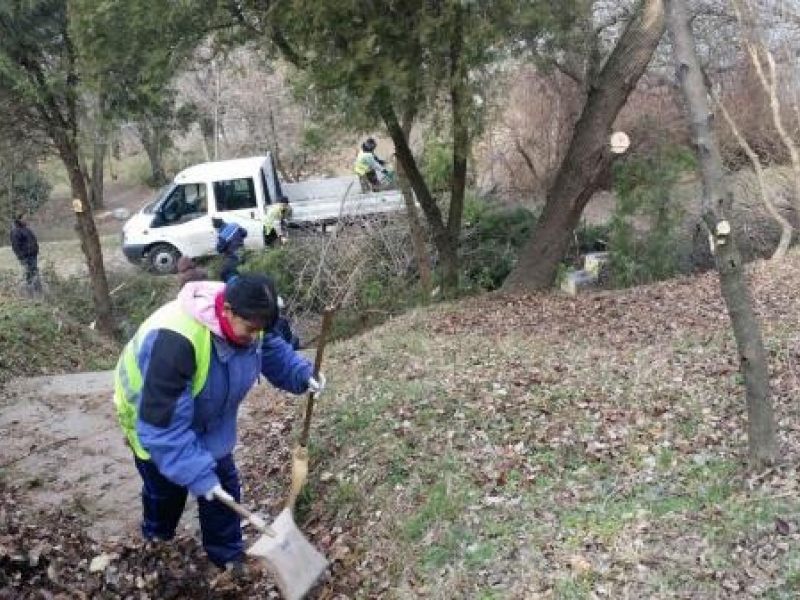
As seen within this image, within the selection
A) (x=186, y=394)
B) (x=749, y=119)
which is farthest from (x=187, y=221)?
(x=186, y=394)

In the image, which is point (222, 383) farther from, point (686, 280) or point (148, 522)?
point (686, 280)

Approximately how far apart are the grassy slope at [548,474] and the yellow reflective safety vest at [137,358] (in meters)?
1.31

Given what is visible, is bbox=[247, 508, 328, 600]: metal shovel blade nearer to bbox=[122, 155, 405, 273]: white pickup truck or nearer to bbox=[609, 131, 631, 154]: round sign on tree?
bbox=[609, 131, 631, 154]: round sign on tree

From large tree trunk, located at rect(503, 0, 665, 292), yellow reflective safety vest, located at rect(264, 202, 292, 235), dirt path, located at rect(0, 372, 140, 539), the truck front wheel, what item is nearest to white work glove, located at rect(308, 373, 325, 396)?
dirt path, located at rect(0, 372, 140, 539)

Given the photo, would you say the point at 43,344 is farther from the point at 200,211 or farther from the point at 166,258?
the point at 200,211

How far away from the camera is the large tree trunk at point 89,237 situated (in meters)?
14.4

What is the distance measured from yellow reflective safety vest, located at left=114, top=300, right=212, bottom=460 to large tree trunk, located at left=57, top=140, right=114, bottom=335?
11.0m

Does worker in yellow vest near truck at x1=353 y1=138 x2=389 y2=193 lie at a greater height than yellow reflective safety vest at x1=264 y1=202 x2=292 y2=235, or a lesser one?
greater

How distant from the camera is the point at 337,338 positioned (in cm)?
1355

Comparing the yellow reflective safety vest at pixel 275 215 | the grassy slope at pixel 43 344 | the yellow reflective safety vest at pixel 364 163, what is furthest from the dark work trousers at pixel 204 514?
the yellow reflective safety vest at pixel 364 163

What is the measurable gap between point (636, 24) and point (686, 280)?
3.24 m

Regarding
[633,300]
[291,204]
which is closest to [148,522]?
[633,300]

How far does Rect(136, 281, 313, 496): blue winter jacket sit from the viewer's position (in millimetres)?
3859

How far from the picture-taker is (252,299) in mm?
3771
